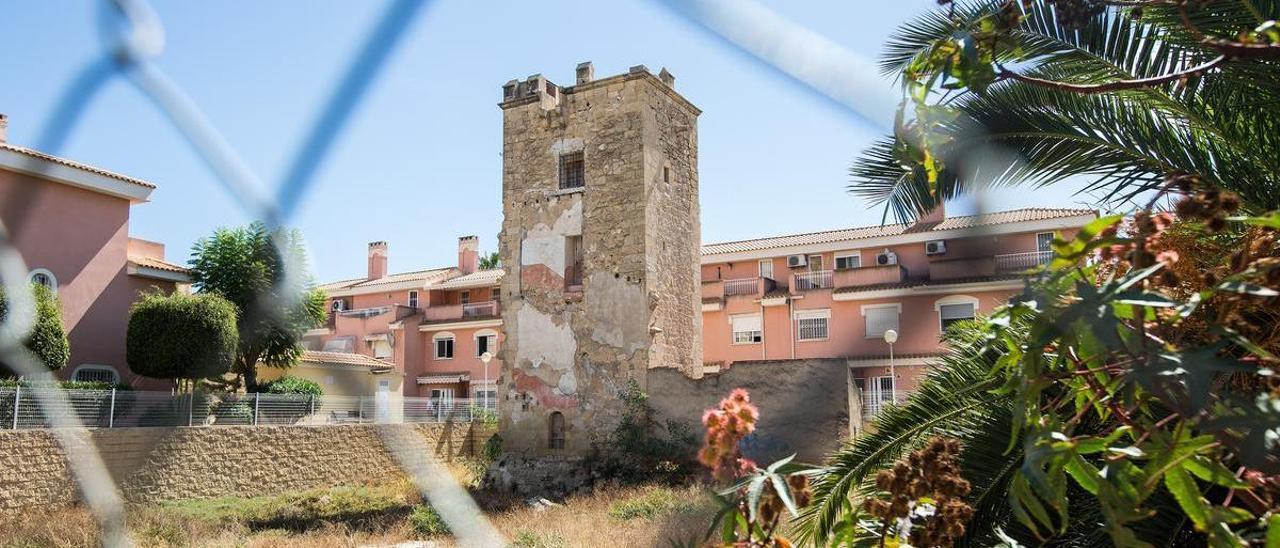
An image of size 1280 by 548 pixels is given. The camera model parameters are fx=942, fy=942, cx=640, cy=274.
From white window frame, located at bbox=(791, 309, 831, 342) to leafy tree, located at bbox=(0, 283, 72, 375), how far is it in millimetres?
16074

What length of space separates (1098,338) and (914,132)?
0.79 metres

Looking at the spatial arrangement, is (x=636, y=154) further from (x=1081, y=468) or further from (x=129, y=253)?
(x=1081, y=468)

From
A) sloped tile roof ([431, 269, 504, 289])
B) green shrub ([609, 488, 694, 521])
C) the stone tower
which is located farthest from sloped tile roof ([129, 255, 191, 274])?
sloped tile roof ([431, 269, 504, 289])

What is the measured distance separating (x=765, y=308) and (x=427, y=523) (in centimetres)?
1270

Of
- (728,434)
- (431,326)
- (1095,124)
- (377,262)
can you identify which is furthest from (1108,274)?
(377,262)

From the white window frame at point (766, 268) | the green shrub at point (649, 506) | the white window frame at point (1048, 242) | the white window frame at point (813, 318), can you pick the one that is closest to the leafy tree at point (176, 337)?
the green shrub at point (649, 506)

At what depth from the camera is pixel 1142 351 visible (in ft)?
4.93

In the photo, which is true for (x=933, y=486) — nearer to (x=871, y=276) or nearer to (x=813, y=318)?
(x=871, y=276)

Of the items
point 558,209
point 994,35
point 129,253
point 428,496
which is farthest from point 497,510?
point 994,35

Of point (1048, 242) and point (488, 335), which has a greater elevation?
point (488, 335)

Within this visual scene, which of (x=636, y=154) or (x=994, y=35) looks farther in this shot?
(x=636, y=154)

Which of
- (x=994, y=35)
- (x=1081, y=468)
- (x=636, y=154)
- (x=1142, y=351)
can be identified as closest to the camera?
(x=1142, y=351)

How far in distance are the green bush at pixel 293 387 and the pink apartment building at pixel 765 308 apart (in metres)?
3.08

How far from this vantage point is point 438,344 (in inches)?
1351
